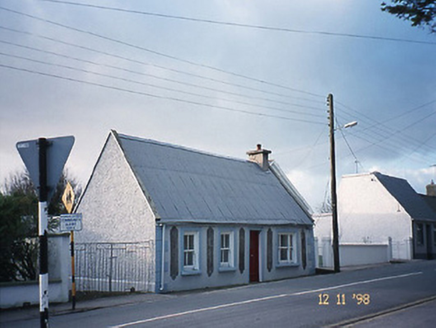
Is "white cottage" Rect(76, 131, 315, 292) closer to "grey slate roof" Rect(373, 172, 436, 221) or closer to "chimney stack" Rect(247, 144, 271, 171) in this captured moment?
"chimney stack" Rect(247, 144, 271, 171)

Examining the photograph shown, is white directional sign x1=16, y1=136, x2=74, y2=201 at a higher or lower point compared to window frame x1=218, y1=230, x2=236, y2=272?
higher

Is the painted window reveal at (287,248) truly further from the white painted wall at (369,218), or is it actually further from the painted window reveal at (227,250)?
the white painted wall at (369,218)

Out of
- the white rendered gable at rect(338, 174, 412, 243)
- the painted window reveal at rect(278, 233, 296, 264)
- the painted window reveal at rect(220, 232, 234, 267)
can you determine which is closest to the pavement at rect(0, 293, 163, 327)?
the painted window reveal at rect(220, 232, 234, 267)

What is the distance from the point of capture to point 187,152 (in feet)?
82.9

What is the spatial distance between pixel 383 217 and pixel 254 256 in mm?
23040

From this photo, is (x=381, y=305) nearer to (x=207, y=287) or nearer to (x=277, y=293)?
(x=277, y=293)

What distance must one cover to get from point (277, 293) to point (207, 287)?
480 cm

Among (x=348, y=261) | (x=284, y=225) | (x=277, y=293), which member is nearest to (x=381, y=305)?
(x=277, y=293)

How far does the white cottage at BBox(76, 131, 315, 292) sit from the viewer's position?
2009 cm

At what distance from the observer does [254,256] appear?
2397cm

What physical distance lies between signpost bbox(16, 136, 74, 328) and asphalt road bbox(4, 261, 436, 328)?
5629 millimetres

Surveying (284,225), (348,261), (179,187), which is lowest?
(348,261)

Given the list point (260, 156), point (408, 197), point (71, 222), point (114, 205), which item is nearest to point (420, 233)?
point (408, 197)

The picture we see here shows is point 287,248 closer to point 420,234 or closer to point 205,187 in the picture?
point 205,187
